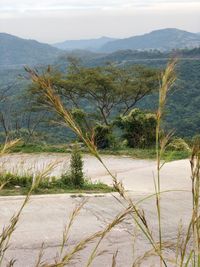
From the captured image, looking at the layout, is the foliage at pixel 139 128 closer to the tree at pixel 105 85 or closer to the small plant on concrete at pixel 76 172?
the small plant on concrete at pixel 76 172

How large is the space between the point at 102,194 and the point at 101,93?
21.1m

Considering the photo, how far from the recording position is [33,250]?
4.37 meters

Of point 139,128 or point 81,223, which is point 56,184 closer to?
point 81,223

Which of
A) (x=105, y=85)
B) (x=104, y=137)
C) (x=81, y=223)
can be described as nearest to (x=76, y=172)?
(x=81, y=223)

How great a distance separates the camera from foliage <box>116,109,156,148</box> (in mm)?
15547

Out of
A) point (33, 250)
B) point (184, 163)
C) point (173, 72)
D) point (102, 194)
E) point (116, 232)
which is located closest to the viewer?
point (173, 72)

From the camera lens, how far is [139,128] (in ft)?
52.2

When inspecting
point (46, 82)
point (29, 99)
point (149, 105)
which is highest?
point (46, 82)

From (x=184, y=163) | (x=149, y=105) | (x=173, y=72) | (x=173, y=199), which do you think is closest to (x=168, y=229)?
(x=173, y=199)

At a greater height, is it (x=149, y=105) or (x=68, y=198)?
(x=68, y=198)

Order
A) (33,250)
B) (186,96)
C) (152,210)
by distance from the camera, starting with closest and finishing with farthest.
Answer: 1. (33,250)
2. (152,210)
3. (186,96)

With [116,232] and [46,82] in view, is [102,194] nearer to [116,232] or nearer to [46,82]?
[116,232]

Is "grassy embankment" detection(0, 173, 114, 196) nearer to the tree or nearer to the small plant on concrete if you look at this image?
the small plant on concrete

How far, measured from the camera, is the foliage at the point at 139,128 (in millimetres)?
15547
